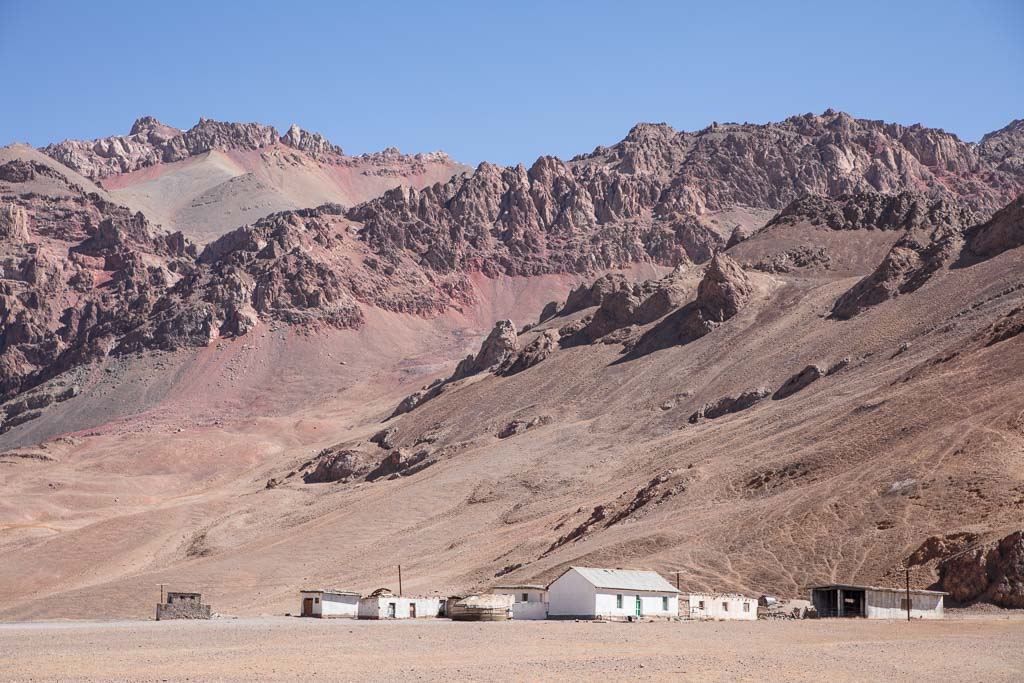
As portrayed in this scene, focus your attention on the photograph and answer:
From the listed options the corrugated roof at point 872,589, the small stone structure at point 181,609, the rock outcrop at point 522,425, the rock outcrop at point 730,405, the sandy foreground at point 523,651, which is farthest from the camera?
the rock outcrop at point 522,425

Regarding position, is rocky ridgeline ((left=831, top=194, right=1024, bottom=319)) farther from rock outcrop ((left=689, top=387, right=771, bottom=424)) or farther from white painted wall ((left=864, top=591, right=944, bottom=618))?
white painted wall ((left=864, top=591, right=944, bottom=618))

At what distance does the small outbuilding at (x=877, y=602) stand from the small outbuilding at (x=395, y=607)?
17345 millimetres

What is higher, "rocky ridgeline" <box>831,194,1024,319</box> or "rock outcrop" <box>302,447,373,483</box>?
"rocky ridgeline" <box>831,194,1024,319</box>

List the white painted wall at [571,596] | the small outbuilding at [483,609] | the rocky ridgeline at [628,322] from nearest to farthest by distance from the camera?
1. the white painted wall at [571,596]
2. the small outbuilding at [483,609]
3. the rocky ridgeline at [628,322]

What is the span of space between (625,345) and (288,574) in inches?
1996

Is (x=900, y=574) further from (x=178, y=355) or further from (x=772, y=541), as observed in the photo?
(x=178, y=355)

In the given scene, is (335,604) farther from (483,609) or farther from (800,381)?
(800,381)

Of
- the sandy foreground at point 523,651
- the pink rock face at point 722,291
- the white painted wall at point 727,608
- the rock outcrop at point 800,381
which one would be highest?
the pink rock face at point 722,291

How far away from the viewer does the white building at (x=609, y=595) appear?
55.5 m

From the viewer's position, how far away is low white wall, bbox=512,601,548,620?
57469mm

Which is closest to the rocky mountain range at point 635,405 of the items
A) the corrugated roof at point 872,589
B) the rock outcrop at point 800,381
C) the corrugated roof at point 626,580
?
the rock outcrop at point 800,381

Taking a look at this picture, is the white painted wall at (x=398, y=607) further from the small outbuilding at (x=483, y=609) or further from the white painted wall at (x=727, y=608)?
the white painted wall at (x=727, y=608)

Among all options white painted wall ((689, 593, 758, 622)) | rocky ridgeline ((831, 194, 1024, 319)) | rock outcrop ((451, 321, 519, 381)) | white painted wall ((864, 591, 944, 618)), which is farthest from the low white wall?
rock outcrop ((451, 321, 519, 381))

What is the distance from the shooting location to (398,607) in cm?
5925
